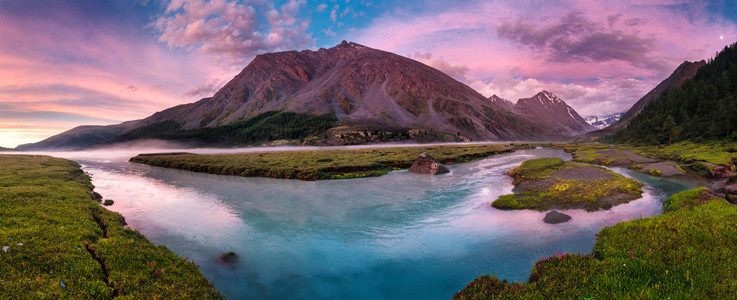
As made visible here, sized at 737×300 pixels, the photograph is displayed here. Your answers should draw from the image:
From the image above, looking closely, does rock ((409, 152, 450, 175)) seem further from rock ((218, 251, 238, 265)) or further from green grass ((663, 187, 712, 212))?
rock ((218, 251, 238, 265))

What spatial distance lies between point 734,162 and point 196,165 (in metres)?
109

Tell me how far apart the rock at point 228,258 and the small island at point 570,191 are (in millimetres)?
23850

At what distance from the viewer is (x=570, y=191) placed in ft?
101

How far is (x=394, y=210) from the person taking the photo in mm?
29453

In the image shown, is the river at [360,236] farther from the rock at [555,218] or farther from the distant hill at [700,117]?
the distant hill at [700,117]

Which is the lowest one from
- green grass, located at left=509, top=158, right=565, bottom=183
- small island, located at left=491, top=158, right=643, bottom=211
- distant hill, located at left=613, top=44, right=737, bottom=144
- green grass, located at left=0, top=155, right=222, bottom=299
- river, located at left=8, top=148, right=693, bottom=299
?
river, located at left=8, top=148, right=693, bottom=299

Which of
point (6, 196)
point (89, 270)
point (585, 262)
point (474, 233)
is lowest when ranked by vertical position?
point (474, 233)

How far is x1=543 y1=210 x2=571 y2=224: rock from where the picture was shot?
75.7ft

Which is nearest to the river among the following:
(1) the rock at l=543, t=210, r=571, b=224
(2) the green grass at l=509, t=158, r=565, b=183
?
(1) the rock at l=543, t=210, r=571, b=224

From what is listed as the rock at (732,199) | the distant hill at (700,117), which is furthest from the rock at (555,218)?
the distant hill at (700,117)

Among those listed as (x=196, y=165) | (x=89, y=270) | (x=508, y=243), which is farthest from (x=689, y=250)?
(x=196, y=165)

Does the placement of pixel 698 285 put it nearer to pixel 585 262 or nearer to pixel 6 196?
pixel 585 262

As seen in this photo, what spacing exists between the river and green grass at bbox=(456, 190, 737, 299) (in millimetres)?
3670

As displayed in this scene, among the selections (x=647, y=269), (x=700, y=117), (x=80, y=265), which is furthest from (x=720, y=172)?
(x=700, y=117)
